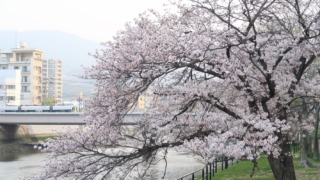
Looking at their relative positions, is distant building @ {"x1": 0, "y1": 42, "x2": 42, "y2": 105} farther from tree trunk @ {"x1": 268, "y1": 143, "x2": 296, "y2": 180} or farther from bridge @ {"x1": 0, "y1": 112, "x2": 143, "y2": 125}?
tree trunk @ {"x1": 268, "y1": 143, "x2": 296, "y2": 180}

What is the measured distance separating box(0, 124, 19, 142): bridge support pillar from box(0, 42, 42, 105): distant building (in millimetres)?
32186

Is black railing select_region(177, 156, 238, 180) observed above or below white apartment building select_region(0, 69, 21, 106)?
below

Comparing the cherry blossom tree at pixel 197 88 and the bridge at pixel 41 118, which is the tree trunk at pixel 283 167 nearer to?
the cherry blossom tree at pixel 197 88

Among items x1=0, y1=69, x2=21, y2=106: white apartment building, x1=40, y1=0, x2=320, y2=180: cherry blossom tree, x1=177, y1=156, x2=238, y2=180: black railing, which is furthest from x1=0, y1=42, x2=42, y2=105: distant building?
x1=40, y1=0, x2=320, y2=180: cherry blossom tree

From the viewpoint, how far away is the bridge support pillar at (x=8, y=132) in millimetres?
55219

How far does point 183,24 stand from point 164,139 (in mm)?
2161

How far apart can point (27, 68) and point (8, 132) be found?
3704 cm

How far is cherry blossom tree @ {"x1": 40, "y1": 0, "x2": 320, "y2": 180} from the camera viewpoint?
23.4 ft

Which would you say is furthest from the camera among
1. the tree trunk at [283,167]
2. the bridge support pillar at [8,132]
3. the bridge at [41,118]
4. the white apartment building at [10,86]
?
the white apartment building at [10,86]

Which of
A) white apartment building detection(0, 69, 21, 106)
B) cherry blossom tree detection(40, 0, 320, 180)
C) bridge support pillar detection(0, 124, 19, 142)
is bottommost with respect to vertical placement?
bridge support pillar detection(0, 124, 19, 142)

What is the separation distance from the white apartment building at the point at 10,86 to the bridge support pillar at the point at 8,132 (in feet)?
92.7

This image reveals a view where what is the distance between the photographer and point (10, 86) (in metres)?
85.2

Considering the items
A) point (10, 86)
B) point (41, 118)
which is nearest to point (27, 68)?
point (10, 86)

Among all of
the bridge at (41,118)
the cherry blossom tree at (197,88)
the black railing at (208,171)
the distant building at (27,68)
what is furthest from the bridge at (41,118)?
the distant building at (27,68)
